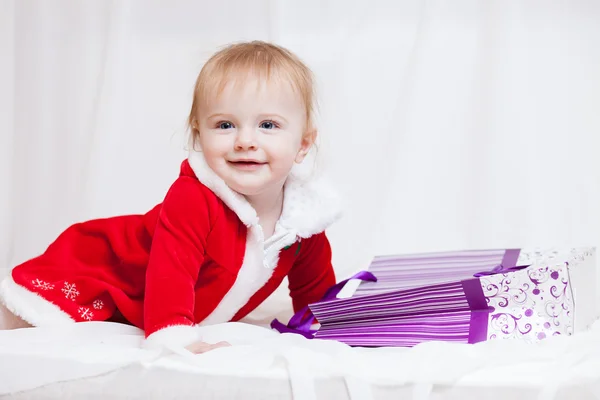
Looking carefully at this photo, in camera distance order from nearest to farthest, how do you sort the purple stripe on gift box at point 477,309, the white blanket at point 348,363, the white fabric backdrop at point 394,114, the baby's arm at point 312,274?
1. the white blanket at point 348,363
2. the purple stripe on gift box at point 477,309
3. the baby's arm at point 312,274
4. the white fabric backdrop at point 394,114

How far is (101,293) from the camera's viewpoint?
1.44 meters

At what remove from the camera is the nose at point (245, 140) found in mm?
1328

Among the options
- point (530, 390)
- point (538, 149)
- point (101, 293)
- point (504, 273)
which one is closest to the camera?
point (530, 390)

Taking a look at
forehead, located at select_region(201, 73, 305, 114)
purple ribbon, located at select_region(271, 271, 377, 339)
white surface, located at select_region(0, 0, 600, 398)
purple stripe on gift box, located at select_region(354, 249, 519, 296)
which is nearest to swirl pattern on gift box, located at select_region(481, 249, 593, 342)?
purple stripe on gift box, located at select_region(354, 249, 519, 296)

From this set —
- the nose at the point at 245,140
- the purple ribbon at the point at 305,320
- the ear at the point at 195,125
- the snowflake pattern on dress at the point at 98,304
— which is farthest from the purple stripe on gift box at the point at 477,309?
the snowflake pattern on dress at the point at 98,304

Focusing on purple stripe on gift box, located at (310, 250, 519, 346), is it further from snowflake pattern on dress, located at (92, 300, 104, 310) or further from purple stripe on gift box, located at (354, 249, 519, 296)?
snowflake pattern on dress, located at (92, 300, 104, 310)

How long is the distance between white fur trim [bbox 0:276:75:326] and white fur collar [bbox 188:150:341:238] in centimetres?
32

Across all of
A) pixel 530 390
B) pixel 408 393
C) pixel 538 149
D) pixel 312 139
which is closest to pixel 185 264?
pixel 312 139

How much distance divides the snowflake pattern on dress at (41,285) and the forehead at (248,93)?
16.0 inches

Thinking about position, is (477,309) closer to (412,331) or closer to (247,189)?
(412,331)

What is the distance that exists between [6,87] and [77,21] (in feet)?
0.86

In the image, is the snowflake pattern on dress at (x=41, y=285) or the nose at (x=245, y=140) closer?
the nose at (x=245, y=140)

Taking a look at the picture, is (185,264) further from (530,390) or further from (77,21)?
(77,21)

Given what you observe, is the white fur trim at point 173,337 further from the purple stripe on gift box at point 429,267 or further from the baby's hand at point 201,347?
the purple stripe on gift box at point 429,267
